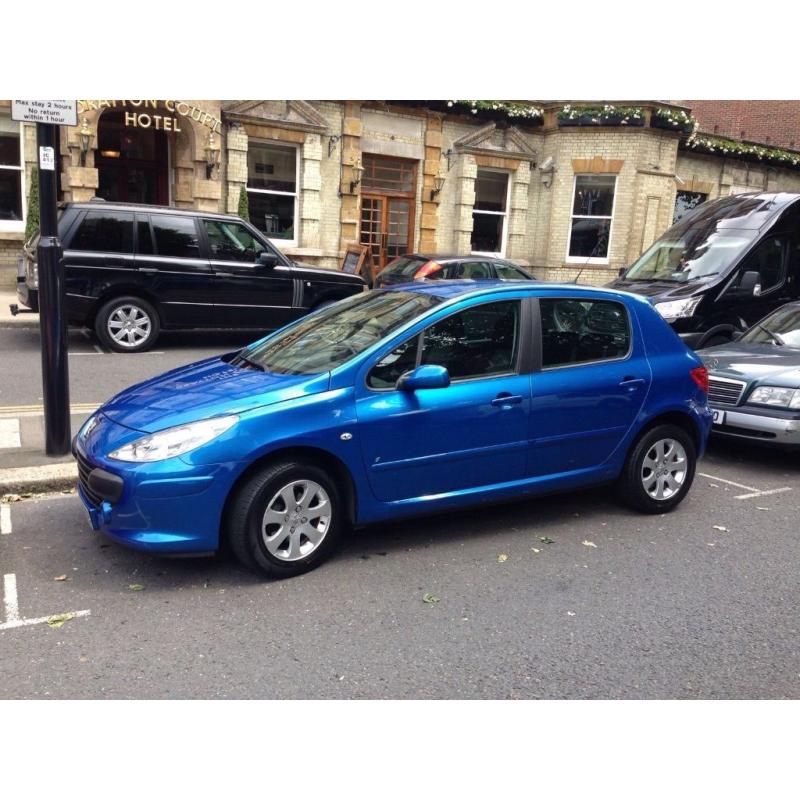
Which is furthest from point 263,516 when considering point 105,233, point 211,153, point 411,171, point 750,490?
point 411,171

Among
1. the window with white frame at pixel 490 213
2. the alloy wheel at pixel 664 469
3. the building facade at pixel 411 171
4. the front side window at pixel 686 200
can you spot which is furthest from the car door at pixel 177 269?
the front side window at pixel 686 200

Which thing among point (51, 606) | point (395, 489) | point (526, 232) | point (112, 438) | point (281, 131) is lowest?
point (51, 606)

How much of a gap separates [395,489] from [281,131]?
1413cm

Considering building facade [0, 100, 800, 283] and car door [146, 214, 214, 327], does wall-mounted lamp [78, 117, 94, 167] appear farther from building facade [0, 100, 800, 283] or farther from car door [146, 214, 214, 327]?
car door [146, 214, 214, 327]

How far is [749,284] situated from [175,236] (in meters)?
7.91

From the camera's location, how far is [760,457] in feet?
24.4

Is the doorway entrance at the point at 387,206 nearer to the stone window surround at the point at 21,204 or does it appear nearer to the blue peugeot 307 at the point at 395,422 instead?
the stone window surround at the point at 21,204

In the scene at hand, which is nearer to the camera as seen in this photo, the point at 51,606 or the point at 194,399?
the point at 51,606

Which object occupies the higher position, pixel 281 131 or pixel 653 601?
pixel 281 131

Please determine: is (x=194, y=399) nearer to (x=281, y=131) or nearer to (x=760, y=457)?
(x=760, y=457)

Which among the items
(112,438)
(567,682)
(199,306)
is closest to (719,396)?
(567,682)

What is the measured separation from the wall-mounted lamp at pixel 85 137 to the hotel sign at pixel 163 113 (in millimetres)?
390

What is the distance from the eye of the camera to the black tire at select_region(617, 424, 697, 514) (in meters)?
5.46

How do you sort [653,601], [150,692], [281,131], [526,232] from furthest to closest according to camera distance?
1. [526,232]
2. [281,131]
3. [653,601]
4. [150,692]
